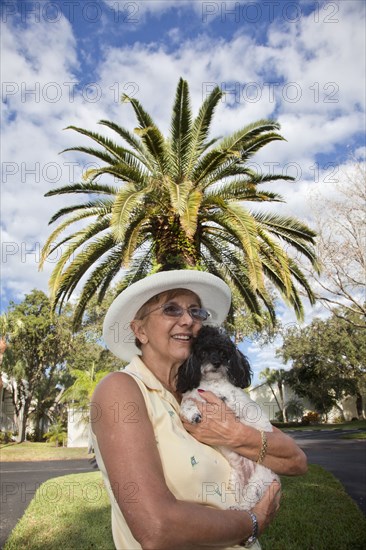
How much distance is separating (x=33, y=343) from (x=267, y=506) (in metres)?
36.0

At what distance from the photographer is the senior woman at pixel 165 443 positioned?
5.88 ft

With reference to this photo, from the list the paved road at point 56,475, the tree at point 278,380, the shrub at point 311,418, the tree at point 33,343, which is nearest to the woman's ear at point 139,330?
the paved road at point 56,475

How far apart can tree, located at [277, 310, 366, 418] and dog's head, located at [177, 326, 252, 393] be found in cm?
3895

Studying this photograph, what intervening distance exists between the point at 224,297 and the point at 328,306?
61.1 feet

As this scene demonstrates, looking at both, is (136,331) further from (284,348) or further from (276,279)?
(284,348)

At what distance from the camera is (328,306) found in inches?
813

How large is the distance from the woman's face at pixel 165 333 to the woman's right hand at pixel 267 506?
799 mm

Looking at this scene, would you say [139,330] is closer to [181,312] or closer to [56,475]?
[181,312]

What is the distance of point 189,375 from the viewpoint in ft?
8.65

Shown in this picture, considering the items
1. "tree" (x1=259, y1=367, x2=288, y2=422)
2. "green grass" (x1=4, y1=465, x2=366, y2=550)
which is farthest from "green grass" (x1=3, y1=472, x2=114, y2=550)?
"tree" (x1=259, y1=367, x2=288, y2=422)

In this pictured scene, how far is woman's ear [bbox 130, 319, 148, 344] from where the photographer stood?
8.68 feet

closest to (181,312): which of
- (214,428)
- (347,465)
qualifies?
(214,428)

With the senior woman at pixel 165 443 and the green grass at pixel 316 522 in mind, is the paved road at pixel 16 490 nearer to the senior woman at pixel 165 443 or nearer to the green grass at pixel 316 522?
the green grass at pixel 316 522

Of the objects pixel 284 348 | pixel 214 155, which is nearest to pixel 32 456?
pixel 214 155
